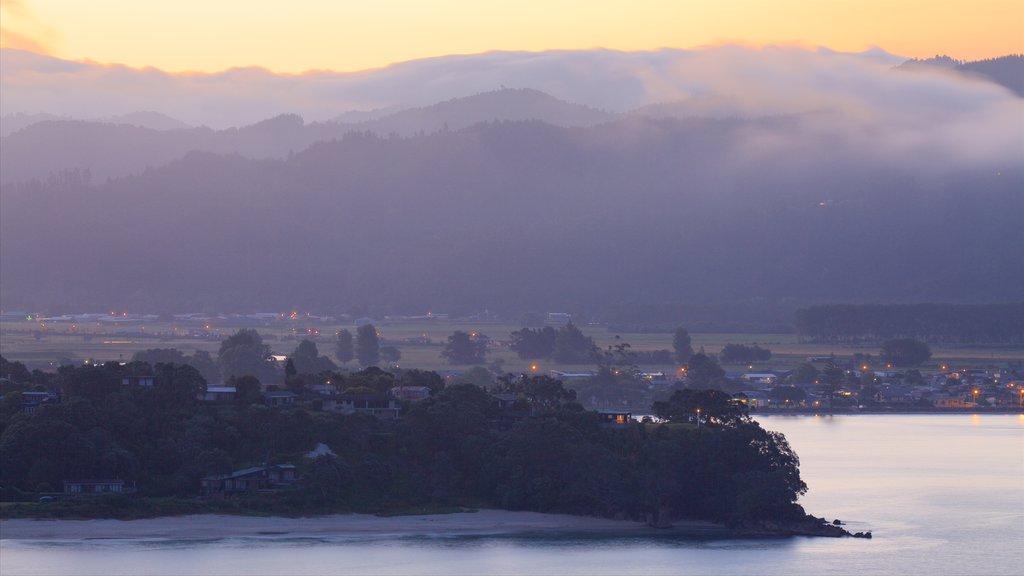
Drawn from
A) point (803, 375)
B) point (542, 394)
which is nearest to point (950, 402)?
point (803, 375)

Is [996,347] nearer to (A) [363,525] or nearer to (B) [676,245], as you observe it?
(B) [676,245]

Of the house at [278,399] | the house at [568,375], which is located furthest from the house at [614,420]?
the house at [568,375]

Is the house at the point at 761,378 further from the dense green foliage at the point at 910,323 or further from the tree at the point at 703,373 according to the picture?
the dense green foliage at the point at 910,323

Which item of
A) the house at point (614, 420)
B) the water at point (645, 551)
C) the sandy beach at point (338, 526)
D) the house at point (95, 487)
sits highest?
the house at point (614, 420)

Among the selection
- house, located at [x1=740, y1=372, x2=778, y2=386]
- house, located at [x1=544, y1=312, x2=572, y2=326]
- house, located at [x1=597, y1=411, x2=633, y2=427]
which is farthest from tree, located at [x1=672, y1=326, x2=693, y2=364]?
house, located at [x1=597, y1=411, x2=633, y2=427]

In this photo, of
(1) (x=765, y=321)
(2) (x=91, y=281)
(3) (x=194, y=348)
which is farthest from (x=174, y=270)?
(3) (x=194, y=348)
